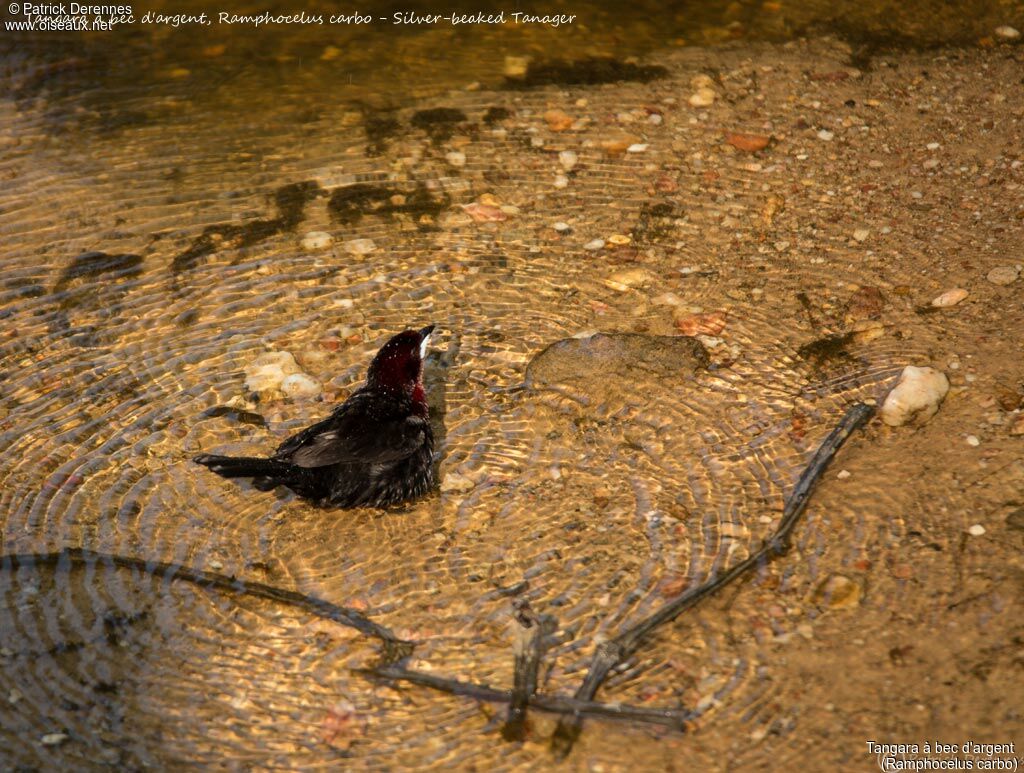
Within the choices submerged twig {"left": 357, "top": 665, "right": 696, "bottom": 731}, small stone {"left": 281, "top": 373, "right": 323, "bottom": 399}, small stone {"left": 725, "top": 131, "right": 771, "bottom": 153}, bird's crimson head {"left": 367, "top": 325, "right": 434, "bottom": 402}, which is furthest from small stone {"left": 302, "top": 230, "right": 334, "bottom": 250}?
submerged twig {"left": 357, "top": 665, "right": 696, "bottom": 731}

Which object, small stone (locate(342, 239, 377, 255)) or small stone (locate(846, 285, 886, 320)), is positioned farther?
small stone (locate(342, 239, 377, 255))

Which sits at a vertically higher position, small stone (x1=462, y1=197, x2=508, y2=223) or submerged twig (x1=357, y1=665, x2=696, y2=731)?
small stone (x1=462, y1=197, x2=508, y2=223)

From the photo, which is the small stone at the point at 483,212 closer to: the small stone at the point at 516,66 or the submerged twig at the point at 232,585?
the small stone at the point at 516,66

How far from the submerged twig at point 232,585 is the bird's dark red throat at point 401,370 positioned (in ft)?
3.34

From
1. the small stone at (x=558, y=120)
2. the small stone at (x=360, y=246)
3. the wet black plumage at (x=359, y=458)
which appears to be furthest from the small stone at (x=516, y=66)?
the wet black plumage at (x=359, y=458)

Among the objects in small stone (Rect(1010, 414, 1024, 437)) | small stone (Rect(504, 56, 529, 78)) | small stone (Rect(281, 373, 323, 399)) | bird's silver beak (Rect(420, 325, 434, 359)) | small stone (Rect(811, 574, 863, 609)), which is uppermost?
small stone (Rect(504, 56, 529, 78))

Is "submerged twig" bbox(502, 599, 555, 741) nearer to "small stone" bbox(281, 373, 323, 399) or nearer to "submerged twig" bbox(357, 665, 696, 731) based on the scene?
"submerged twig" bbox(357, 665, 696, 731)

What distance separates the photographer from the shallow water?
3.90m

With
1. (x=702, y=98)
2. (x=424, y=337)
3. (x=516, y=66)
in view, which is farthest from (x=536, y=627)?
(x=516, y=66)

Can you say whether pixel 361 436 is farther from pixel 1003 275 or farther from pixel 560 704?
pixel 1003 275

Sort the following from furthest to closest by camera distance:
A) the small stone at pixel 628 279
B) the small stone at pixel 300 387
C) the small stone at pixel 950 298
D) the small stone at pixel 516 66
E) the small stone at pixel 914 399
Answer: the small stone at pixel 516 66 < the small stone at pixel 628 279 < the small stone at pixel 950 298 < the small stone at pixel 300 387 < the small stone at pixel 914 399

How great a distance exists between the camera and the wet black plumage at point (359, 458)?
4590 millimetres

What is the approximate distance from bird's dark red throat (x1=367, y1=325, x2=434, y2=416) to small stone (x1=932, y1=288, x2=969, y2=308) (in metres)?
2.58

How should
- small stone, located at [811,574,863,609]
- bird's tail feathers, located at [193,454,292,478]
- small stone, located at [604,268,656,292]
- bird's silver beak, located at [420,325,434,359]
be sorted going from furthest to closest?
1. small stone, located at [604,268,656,292]
2. bird's silver beak, located at [420,325,434,359]
3. bird's tail feathers, located at [193,454,292,478]
4. small stone, located at [811,574,863,609]
